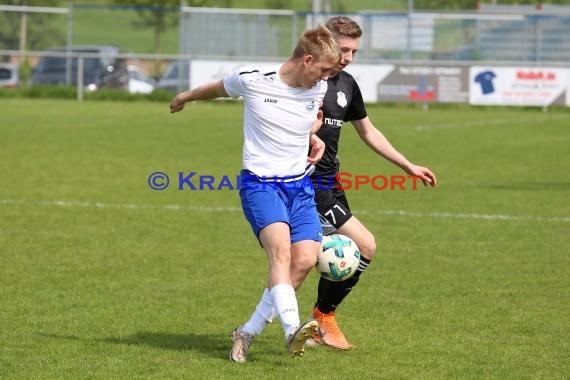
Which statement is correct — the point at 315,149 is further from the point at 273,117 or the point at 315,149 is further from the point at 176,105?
the point at 176,105

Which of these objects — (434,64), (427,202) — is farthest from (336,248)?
(434,64)

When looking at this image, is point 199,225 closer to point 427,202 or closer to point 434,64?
point 427,202

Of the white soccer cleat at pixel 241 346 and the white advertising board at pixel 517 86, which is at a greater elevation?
the white soccer cleat at pixel 241 346

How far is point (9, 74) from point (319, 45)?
3192 cm

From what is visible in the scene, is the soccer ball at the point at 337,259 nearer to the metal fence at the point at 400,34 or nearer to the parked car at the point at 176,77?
the parked car at the point at 176,77

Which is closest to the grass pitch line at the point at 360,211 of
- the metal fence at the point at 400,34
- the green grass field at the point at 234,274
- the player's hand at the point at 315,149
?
the green grass field at the point at 234,274

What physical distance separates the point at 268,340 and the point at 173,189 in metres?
8.17

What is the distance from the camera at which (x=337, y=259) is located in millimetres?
6492

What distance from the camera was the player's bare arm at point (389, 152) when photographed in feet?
22.2

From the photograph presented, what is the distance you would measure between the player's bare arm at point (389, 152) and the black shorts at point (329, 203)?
360 mm

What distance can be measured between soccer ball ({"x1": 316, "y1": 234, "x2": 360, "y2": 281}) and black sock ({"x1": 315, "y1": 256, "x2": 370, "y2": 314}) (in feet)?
0.66

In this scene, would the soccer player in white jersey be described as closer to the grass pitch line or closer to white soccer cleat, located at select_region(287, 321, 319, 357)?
white soccer cleat, located at select_region(287, 321, 319, 357)

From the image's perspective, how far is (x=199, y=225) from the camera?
11656 mm

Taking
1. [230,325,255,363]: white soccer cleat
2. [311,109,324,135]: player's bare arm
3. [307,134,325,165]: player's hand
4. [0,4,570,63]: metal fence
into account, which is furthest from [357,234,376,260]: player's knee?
[0,4,570,63]: metal fence
